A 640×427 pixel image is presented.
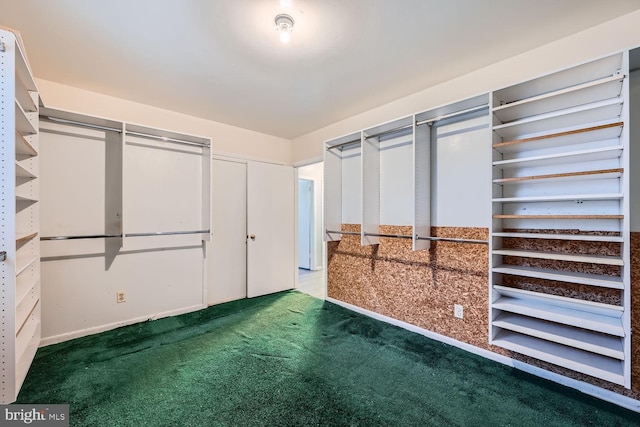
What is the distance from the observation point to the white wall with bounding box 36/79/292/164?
2.80 metres

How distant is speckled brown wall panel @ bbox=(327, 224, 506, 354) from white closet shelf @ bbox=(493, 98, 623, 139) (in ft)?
2.73

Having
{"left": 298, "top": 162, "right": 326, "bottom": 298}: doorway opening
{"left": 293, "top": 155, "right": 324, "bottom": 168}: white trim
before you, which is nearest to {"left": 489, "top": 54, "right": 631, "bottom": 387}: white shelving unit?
{"left": 293, "top": 155, "right": 324, "bottom": 168}: white trim

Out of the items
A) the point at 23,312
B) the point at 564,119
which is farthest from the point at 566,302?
the point at 23,312

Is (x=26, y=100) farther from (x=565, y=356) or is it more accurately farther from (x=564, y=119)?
(x=565, y=356)

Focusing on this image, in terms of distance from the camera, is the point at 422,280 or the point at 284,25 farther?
the point at 422,280

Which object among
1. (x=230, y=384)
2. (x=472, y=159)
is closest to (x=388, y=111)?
(x=472, y=159)

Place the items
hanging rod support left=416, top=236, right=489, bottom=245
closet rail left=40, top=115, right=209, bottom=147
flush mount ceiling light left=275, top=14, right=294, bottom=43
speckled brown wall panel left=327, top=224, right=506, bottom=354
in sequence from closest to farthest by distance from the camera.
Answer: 1. flush mount ceiling light left=275, top=14, right=294, bottom=43
2. hanging rod support left=416, top=236, right=489, bottom=245
3. speckled brown wall panel left=327, top=224, right=506, bottom=354
4. closet rail left=40, top=115, right=209, bottom=147

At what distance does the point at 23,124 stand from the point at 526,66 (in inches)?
152

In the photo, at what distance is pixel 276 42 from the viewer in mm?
2088

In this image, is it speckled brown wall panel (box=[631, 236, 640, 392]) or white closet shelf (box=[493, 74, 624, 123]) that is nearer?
white closet shelf (box=[493, 74, 624, 123])

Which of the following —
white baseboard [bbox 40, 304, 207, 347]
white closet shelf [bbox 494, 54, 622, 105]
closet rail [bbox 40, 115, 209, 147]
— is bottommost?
white baseboard [bbox 40, 304, 207, 347]

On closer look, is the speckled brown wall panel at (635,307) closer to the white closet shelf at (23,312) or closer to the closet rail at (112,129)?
the white closet shelf at (23,312)

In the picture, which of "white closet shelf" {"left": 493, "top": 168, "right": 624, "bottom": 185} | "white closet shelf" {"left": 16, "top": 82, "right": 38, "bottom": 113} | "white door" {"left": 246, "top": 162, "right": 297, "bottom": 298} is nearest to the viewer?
"white closet shelf" {"left": 493, "top": 168, "right": 624, "bottom": 185}

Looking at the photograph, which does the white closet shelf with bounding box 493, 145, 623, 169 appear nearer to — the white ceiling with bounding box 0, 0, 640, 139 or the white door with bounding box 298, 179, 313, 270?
the white ceiling with bounding box 0, 0, 640, 139
